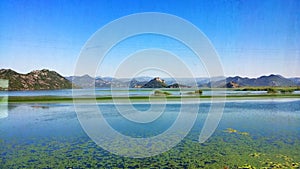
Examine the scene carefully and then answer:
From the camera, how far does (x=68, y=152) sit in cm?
638

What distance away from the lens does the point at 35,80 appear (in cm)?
5747

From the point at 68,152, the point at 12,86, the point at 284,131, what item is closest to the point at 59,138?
the point at 68,152

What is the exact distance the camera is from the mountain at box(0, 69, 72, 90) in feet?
171

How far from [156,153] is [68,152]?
2494 millimetres

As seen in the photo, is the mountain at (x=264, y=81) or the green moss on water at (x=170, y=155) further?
the mountain at (x=264, y=81)

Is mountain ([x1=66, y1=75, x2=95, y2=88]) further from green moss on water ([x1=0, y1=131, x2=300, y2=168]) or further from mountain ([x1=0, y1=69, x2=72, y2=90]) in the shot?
mountain ([x1=0, y1=69, x2=72, y2=90])

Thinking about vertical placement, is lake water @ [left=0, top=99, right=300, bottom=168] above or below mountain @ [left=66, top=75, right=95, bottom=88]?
below

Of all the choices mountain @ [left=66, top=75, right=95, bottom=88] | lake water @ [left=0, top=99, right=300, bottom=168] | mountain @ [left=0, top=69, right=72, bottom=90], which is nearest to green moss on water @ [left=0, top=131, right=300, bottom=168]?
lake water @ [left=0, top=99, right=300, bottom=168]

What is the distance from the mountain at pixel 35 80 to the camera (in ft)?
171

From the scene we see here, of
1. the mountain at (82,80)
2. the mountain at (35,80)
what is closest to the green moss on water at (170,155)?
the mountain at (82,80)

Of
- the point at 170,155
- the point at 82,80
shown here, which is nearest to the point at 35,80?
the point at 82,80

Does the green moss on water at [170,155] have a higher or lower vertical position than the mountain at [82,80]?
lower

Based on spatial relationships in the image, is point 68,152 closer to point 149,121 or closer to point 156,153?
point 156,153

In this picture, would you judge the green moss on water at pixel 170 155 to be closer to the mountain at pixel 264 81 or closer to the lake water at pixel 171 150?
the lake water at pixel 171 150
